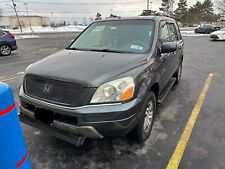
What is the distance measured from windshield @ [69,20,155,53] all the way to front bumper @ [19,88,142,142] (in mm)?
1235

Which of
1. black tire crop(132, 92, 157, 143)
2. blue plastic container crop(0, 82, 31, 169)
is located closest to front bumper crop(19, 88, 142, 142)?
black tire crop(132, 92, 157, 143)

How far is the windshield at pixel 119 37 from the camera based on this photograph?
372cm

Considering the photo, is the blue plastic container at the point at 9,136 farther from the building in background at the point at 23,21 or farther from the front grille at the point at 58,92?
the building in background at the point at 23,21

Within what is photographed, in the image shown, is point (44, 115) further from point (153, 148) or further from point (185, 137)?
point (185, 137)

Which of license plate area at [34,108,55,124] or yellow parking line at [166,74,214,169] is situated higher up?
license plate area at [34,108,55,124]

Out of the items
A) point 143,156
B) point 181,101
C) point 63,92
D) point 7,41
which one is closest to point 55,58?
point 63,92

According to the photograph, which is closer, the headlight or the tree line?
the headlight

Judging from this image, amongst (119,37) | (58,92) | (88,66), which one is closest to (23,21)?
(119,37)

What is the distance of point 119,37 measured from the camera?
13.0 feet

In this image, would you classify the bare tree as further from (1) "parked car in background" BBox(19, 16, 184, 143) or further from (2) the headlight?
(2) the headlight

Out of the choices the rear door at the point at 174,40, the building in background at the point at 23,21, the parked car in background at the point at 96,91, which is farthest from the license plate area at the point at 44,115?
the building in background at the point at 23,21

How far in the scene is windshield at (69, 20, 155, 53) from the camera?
12.2 feet

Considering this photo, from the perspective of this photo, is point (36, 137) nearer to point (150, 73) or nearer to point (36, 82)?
point (36, 82)

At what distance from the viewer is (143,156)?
305 centimetres
